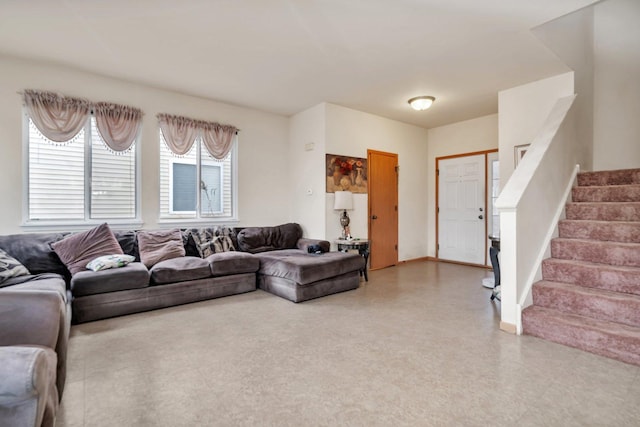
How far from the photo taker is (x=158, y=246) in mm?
3914

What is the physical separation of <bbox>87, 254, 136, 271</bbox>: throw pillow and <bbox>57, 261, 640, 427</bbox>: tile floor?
1.78 ft

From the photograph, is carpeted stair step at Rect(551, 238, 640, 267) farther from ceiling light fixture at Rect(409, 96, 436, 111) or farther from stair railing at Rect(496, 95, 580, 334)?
ceiling light fixture at Rect(409, 96, 436, 111)

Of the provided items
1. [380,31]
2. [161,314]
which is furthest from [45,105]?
[380,31]

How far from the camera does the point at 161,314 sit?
3.23m

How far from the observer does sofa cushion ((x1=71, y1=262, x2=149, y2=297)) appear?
2.97m

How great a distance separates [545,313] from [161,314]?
11.6ft

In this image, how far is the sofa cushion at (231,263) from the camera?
3.79 m

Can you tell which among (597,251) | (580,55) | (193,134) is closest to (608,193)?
(597,251)

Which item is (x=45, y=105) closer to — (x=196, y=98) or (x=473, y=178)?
(x=196, y=98)

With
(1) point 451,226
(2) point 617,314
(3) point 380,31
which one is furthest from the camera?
(1) point 451,226

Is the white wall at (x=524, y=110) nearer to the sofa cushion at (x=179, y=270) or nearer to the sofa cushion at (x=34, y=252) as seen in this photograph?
the sofa cushion at (x=179, y=270)

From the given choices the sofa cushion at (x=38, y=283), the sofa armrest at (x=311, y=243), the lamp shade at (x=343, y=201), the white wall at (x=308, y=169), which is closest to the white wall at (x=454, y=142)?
the lamp shade at (x=343, y=201)

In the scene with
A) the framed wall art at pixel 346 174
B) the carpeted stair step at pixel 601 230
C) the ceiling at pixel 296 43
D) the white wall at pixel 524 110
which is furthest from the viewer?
the framed wall art at pixel 346 174

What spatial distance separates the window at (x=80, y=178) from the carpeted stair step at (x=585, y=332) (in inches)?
182
